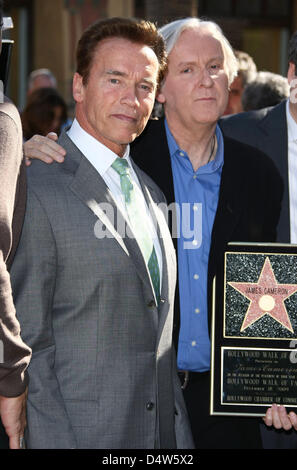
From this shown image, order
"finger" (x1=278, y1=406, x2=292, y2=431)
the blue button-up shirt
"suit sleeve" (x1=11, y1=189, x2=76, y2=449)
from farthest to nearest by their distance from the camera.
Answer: the blue button-up shirt, "finger" (x1=278, y1=406, x2=292, y2=431), "suit sleeve" (x1=11, y1=189, x2=76, y2=449)

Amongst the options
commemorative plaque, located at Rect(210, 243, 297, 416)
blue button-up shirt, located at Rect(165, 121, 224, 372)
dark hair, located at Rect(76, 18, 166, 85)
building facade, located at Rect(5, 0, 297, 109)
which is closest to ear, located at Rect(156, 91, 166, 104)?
blue button-up shirt, located at Rect(165, 121, 224, 372)

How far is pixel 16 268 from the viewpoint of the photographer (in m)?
2.61

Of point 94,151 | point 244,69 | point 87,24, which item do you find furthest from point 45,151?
point 87,24

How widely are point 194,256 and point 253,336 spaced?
1.41 feet

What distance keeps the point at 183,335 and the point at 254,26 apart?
9.46 m

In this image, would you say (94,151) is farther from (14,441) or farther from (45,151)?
(14,441)

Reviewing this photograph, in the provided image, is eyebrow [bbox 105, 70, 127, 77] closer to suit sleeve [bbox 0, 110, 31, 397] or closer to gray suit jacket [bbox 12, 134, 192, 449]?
gray suit jacket [bbox 12, 134, 192, 449]

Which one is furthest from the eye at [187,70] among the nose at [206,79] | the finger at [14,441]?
the finger at [14,441]

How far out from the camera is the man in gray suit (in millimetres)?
2639

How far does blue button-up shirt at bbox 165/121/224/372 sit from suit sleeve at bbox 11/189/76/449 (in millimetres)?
834

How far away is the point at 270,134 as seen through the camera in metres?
3.90

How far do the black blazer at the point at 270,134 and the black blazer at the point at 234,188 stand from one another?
10cm

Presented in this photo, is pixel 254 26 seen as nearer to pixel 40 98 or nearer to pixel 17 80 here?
pixel 17 80

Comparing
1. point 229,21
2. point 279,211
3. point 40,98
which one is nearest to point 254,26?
point 229,21
